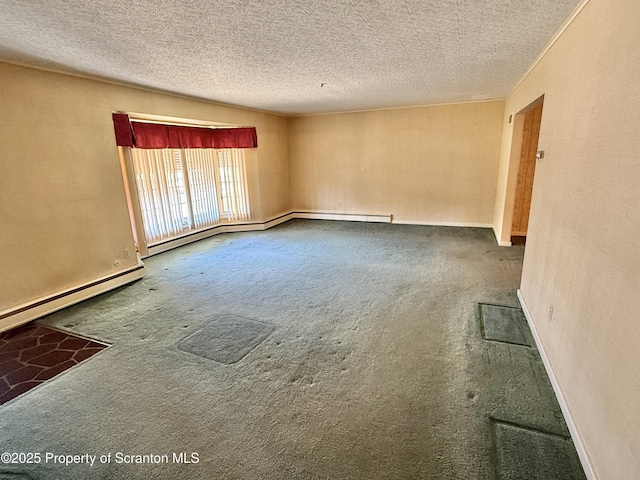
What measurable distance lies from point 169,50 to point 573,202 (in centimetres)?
327

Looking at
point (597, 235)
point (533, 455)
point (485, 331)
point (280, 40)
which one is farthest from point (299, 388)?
point (280, 40)

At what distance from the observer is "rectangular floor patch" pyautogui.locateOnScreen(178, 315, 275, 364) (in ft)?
8.13

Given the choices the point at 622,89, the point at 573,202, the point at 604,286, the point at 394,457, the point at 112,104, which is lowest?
the point at 394,457

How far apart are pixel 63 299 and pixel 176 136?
9.84 feet

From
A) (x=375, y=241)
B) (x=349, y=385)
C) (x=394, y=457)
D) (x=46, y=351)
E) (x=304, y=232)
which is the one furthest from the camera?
(x=304, y=232)

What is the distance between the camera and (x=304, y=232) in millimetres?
6426

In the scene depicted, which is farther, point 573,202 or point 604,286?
point 573,202

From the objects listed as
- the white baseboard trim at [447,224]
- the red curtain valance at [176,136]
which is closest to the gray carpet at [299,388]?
the red curtain valance at [176,136]

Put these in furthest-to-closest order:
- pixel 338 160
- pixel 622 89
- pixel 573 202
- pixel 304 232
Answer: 1. pixel 338 160
2. pixel 304 232
3. pixel 573 202
4. pixel 622 89

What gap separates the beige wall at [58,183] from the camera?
2943 mm

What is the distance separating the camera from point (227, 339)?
267cm

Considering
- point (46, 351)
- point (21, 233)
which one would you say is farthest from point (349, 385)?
point (21, 233)

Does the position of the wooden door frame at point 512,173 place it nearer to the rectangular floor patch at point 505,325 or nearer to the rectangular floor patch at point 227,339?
the rectangular floor patch at point 505,325

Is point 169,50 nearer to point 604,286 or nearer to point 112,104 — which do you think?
point 112,104
